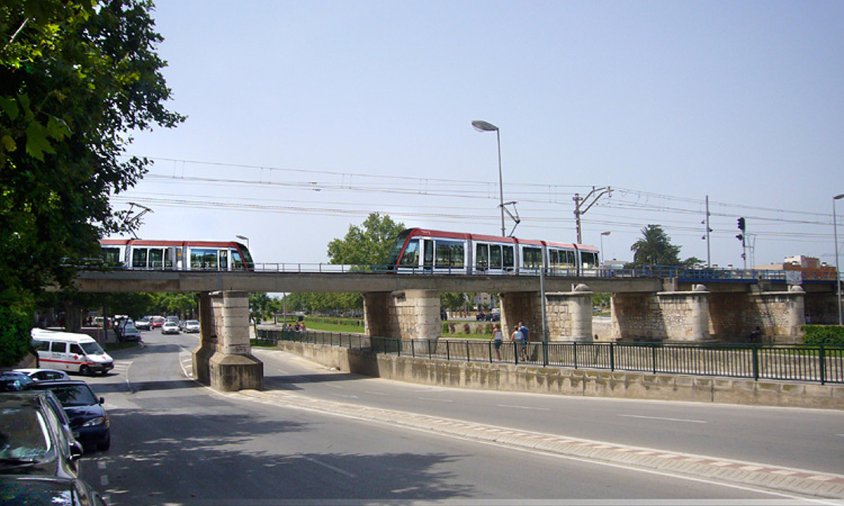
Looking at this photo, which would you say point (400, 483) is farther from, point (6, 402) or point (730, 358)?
point (730, 358)

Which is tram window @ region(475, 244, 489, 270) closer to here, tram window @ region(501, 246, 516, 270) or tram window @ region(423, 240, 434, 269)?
tram window @ region(501, 246, 516, 270)

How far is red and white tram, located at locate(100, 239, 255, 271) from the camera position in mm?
43250

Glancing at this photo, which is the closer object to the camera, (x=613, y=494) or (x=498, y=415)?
(x=613, y=494)

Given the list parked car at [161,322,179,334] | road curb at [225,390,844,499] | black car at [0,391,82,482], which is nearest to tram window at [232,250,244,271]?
road curb at [225,390,844,499]

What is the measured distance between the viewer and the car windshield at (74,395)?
14.8 meters

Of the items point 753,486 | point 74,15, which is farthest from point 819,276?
point 74,15

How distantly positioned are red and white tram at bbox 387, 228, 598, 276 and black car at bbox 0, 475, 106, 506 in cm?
3777

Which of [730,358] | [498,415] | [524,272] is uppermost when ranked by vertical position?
[524,272]

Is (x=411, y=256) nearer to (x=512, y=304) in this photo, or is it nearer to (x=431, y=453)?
(x=512, y=304)

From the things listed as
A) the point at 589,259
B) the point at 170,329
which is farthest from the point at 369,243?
the point at 589,259

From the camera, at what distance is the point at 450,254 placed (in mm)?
45375

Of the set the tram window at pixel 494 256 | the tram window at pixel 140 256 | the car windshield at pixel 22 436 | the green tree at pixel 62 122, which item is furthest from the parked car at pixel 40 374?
the tram window at pixel 494 256

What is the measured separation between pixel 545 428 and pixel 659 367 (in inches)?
292

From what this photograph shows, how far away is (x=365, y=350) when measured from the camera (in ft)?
132
